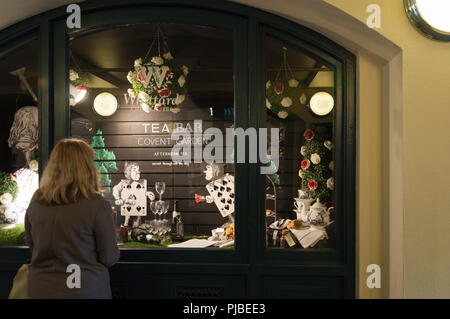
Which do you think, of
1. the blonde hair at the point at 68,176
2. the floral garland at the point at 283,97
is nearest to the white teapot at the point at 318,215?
the floral garland at the point at 283,97

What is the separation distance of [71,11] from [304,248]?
8.82 ft

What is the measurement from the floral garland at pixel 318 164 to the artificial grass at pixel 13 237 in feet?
7.91

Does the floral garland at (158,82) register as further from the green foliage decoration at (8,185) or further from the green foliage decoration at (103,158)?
the green foliage decoration at (8,185)

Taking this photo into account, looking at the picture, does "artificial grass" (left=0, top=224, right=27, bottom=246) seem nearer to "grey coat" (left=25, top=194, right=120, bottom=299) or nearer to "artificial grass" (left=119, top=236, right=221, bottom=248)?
"artificial grass" (left=119, top=236, right=221, bottom=248)

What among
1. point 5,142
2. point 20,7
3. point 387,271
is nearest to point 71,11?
point 20,7

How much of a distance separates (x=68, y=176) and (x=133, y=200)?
3.72ft

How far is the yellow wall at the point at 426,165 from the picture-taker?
245 centimetres

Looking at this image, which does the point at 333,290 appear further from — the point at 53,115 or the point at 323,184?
the point at 53,115

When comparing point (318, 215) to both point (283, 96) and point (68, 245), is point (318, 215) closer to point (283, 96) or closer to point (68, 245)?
point (283, 96)

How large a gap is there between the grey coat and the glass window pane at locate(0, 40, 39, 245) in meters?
1.26

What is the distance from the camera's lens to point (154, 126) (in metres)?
3.14

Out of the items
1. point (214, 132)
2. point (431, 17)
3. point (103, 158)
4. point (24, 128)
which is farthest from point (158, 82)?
point (431, 17)

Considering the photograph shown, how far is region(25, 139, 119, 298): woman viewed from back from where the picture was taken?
200cm

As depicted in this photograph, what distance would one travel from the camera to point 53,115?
9.92 ft
